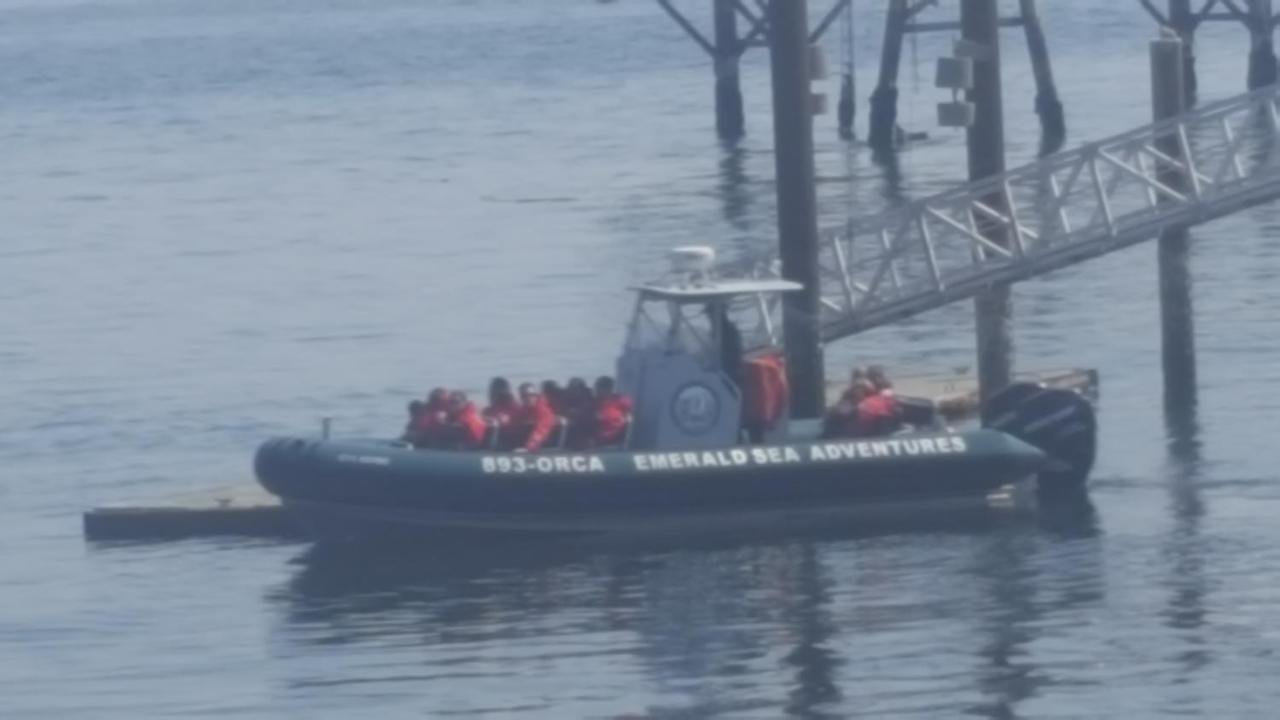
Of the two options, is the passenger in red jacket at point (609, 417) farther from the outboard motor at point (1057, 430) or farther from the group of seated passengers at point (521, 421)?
the outboard motor at point (1057, 430)

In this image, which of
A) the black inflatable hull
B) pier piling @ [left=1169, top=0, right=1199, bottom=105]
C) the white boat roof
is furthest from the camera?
pier piling @ [left=1169, top=0, right=1199, bottom=105]

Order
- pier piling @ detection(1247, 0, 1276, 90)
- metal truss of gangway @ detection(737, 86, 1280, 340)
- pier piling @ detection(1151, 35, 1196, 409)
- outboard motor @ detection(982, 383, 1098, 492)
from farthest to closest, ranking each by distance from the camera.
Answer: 1. pier piling @ detection(1247, 0, 1276, 90)
2. pier piling @ detection(1151, 35, 1196, 409)
3. metal truss of gangway @ detection(737, 86, 1280, 340)
4. outboard motor @ detection(982, 383, 1098, 492)

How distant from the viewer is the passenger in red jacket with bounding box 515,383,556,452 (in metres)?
26.6

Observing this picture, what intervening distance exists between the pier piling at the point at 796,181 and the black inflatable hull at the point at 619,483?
7.72ft

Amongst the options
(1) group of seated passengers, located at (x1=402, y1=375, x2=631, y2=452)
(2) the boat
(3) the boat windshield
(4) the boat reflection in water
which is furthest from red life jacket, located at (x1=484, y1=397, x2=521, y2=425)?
(3) the boat windshield

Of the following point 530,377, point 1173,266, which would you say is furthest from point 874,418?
point 530,377

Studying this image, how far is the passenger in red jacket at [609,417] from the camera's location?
2672 centimetres

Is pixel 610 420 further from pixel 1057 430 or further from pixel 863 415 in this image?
pixel 1057 430

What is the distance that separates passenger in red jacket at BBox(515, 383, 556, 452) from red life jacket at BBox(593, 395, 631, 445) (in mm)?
353

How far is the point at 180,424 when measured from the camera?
35375 mm

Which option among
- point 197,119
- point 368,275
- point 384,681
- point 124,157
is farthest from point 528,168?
point 384,681

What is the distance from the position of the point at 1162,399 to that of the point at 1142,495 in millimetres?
5046

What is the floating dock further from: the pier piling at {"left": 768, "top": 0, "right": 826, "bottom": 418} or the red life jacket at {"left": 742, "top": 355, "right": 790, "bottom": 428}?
the pier piling at {"left": 768, "top": 0, "right": 826, "bottom": 418}

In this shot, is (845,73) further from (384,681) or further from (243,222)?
(384,681)
